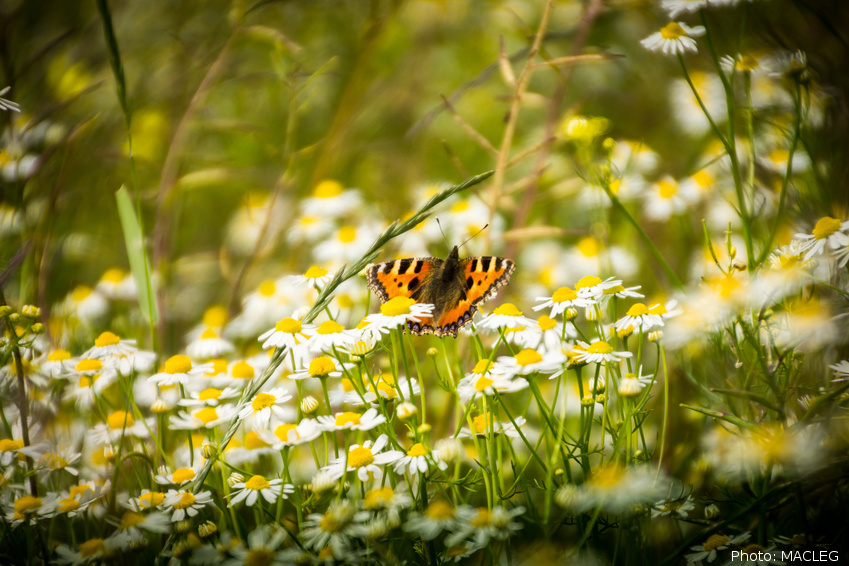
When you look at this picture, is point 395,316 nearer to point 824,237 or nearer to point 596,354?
point 596,354

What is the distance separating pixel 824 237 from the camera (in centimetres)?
68

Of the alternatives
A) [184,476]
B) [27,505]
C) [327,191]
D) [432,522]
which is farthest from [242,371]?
[327,191]

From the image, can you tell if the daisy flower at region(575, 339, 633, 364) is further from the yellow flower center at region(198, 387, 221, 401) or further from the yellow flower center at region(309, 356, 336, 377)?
the yellow flower center at region(198, 387, 221, 401)

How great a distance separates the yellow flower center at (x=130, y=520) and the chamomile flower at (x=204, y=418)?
105 millimetres

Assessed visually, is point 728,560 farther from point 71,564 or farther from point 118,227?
point 118,227

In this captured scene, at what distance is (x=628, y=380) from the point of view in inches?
23.3

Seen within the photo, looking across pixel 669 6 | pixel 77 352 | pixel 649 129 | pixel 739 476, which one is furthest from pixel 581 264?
pixel 77 352

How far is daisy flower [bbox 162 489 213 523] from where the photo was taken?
580 millimetres

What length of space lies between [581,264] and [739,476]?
852 mm

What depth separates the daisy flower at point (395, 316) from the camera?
26.0 inches

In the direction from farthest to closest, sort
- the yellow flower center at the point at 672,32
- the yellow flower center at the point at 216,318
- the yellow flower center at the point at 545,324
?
the yellow flower center at the point at 216,318, the yellow flower center at the point at 672,32, the yellow flower center at the point at 545,324

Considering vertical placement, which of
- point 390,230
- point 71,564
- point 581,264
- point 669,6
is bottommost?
point 71,564

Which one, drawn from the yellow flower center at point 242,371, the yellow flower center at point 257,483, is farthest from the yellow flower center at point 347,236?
the yellow flower center at point 257,483

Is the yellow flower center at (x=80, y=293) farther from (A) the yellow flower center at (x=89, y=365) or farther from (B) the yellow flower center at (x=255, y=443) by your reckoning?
(B) the yellow flower center at (x=255, y=443)
